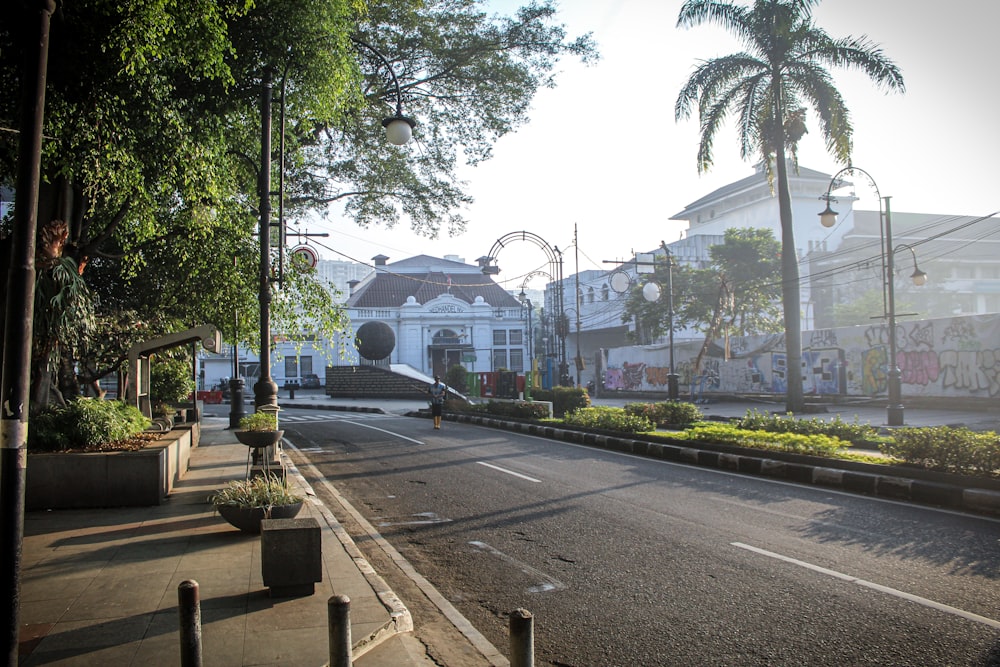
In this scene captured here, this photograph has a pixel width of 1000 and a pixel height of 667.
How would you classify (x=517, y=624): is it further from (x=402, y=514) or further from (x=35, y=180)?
(x=402, y=514)

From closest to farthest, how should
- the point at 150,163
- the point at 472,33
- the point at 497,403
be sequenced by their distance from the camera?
the point at 150,163
the point at 472,33
the point at 497,403

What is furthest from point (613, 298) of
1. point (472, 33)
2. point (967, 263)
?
point (472, 33)

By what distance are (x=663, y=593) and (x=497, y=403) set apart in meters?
20.3

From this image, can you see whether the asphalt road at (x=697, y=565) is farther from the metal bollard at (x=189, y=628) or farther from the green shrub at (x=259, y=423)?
the metal bollard at (x=189, y=628)

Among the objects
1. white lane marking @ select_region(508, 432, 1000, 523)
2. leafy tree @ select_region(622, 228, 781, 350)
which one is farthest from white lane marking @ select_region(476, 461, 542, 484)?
leafy tree @ select_region(622, 228, 781, 350)

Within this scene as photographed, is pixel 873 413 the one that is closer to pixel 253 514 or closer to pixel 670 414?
pixel 670 414

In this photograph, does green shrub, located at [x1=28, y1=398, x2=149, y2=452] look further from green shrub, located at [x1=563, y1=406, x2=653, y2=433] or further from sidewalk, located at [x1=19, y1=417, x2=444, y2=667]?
green shrub, located at [x1=563, y1=406, x2=653, y2=433]

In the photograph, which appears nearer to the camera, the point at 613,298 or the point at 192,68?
the point at 192,68

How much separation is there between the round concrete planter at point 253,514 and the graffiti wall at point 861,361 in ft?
67.3

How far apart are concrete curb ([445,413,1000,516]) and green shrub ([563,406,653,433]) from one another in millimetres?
575

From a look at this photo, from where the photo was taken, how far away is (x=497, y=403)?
2622cm

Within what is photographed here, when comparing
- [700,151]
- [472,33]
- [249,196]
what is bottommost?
[249,196]

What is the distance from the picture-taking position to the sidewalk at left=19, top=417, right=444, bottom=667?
464 cm

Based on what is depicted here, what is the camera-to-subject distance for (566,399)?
2553 cm
